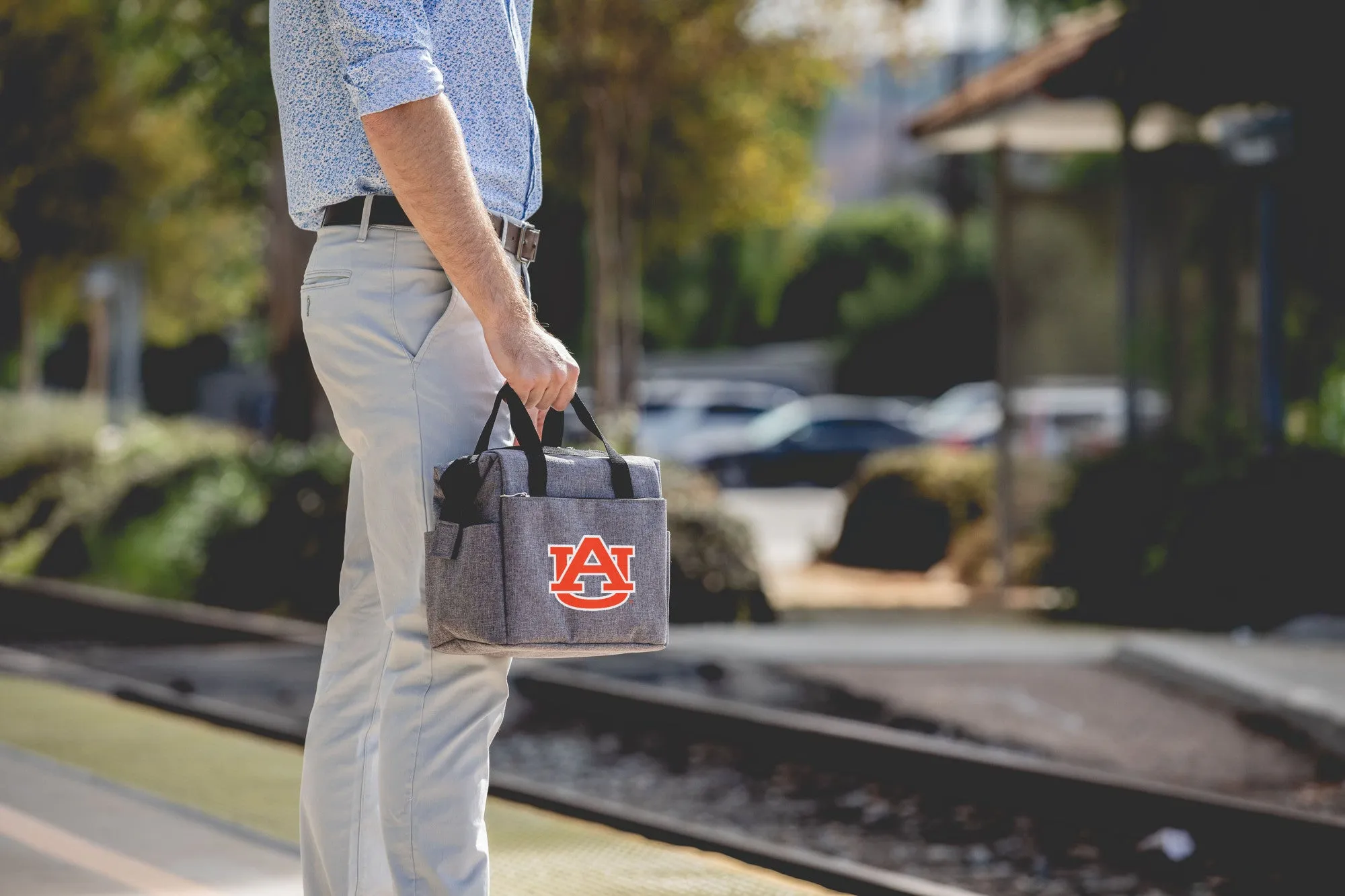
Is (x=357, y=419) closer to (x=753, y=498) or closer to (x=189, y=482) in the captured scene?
(x=189, y=482)

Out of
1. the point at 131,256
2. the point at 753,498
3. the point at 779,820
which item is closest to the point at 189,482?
the point at 779,820

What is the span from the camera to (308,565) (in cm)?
1147

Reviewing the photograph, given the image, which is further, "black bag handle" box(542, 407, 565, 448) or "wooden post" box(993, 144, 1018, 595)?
"wooden post" box(993, 144, 1018, 595)

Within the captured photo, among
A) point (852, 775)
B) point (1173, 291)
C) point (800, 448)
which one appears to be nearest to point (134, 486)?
point (1173, 291)

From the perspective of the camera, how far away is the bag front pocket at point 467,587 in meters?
2.72

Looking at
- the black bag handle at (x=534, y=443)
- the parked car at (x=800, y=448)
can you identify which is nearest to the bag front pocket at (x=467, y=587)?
the black bag handle at (x=534, y=443)

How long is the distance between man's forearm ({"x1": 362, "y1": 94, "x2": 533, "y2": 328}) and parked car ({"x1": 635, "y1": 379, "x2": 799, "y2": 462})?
28132mm

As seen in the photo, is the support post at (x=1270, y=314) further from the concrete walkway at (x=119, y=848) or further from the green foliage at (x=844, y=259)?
the green foliage at (x=844, y=259)

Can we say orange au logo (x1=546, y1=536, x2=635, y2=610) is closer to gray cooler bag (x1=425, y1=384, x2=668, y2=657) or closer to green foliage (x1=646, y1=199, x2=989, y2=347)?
gray cooler bag (x1=425, y1=384, x2=668, y2=657)

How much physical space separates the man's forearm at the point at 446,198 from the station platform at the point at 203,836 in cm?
156

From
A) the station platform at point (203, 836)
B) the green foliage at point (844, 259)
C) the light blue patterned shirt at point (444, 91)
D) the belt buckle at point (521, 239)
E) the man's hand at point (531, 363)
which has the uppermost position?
the green foliage at point (844, 259)

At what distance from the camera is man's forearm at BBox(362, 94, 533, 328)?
273 cm

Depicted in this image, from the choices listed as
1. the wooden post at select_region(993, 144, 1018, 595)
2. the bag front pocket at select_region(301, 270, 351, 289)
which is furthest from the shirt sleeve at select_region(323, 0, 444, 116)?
the wooden post at select_region(993, 144, 1018, 595)

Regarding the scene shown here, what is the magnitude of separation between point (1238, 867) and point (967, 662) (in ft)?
13.1
